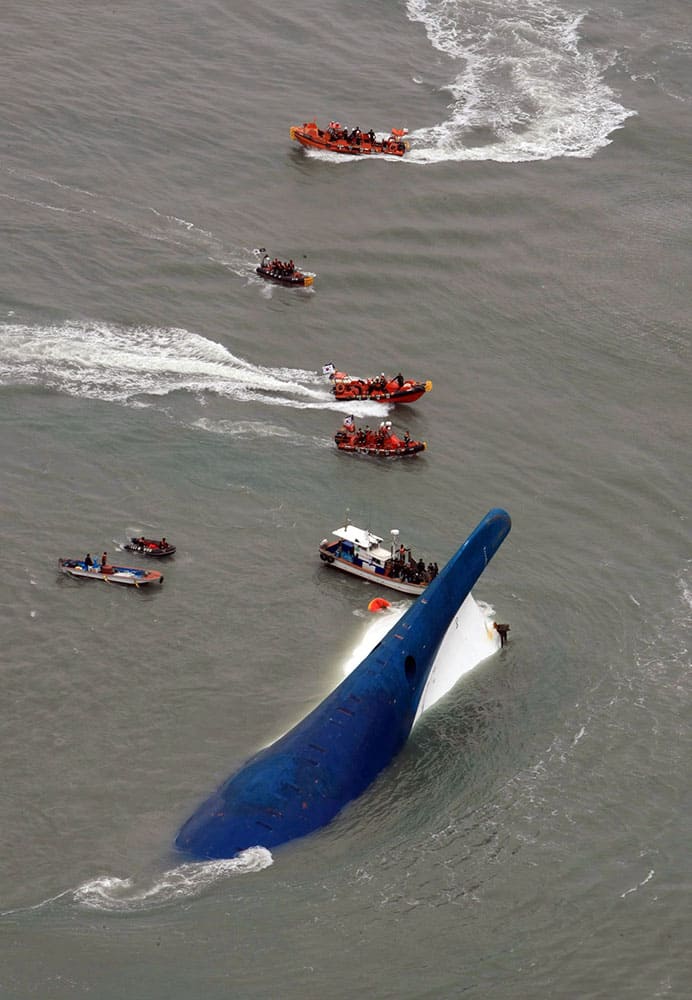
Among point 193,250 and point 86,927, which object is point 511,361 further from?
point 86,927

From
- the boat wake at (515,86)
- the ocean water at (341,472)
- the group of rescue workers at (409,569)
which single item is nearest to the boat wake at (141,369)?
the ocean water at (341,472)

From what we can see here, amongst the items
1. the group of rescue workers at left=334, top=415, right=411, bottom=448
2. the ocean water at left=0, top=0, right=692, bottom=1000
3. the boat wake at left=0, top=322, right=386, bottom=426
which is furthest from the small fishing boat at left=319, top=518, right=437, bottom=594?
the boat wake at left=0, top=322, right=386, bottom=426

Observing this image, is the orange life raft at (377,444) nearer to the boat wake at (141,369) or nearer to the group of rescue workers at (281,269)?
the boat wake at (141,369)

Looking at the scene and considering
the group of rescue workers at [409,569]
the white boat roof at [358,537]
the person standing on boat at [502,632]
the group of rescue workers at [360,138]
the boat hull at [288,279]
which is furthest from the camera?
the group of rescue workers at [360,138]

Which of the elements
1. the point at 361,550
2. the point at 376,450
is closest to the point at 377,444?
the point at 376,450

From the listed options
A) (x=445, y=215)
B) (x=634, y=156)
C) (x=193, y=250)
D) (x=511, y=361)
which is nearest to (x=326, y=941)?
(x=511, y=361)

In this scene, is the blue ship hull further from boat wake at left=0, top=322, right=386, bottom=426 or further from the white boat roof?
boat wake at left=0, top=322, right=386, bottom=426

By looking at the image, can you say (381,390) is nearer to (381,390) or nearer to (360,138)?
(381,390)
